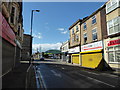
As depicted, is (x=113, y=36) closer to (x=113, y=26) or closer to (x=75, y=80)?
(x=113, y=26)

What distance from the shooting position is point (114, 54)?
15.8 m

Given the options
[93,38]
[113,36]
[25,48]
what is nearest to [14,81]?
[113,36]

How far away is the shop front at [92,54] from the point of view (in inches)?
Answer: 730

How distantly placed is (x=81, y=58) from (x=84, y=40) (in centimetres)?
426

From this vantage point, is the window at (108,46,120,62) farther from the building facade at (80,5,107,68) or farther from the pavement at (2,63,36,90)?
the pavement at (2,63,36,90)

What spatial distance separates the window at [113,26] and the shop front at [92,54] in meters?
2.62

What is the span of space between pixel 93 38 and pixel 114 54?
20.7 feet

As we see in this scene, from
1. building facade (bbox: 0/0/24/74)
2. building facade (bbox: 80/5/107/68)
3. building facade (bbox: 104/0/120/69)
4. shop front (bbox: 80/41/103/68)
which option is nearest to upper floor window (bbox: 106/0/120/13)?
building facade (bbox: 104/0/120/69)

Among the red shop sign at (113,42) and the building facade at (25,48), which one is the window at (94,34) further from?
the building facade at (25,48)

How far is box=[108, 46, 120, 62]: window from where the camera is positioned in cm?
1525

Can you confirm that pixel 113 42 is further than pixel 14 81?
Yes

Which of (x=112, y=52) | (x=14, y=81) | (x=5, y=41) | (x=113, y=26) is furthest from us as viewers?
(x=113, y=26)

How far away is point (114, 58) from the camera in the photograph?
52.1 feet

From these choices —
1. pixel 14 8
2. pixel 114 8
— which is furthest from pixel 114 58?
pixel 14 8
